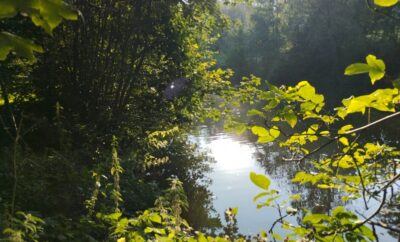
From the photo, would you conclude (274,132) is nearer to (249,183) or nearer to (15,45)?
(15,45)

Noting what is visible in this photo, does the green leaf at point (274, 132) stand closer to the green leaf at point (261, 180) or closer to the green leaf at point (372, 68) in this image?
the green leaf at point (261, 180)

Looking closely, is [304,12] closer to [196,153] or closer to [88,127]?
[196,153]

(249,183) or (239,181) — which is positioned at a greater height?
(239,181)

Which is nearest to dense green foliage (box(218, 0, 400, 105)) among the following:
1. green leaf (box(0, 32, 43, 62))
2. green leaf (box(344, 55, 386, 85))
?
green leaf (box(344, 55, 386, 85))

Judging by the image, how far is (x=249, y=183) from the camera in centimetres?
1280

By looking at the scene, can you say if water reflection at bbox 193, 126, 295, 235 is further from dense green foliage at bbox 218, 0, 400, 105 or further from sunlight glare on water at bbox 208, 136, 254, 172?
dense green foliage at bbox 218, 0, 400, 105

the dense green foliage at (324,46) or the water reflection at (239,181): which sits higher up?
Answer: the dense green foliage at (324,46)

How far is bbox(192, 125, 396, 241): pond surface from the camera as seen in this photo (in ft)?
30.7

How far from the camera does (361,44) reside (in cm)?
3088

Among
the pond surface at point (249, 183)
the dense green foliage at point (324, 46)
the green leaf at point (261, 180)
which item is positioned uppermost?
the dense green foliage at point (324, 46)

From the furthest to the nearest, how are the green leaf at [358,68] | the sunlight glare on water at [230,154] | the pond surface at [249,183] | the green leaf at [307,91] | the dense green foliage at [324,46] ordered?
the dense green foliage at [324,46]
the sunlight glare on water at [230,154]
the pond surface at [249,183]
the green leaf at [307,91]
the green leaf at [358,68]

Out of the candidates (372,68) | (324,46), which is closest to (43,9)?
(372,68)

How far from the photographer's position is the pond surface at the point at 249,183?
9359 mm

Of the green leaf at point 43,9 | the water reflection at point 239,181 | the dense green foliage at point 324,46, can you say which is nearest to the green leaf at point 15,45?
the green leaf at point 43,9
